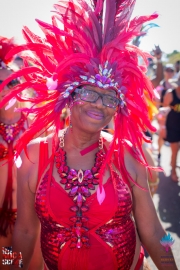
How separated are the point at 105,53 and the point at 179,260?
8.29 feet

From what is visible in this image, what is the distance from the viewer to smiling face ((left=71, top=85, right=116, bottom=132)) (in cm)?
162

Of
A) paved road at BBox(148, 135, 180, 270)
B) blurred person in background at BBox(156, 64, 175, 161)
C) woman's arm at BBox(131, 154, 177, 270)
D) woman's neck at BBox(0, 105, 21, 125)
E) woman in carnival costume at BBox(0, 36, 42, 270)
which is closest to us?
woman's arm at BBox(131, 154, 177, 270)

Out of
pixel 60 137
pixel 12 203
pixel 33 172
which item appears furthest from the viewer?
pixel 12 203

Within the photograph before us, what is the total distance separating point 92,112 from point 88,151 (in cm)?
30

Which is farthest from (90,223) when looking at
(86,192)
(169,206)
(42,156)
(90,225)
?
(169,206)

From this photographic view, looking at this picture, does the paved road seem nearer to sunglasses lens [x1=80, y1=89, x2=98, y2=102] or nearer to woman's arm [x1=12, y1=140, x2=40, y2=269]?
woman's arm [x1=12, y1=140, x2=40, y2=269]

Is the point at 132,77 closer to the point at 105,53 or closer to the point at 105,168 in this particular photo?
the point at 105,53

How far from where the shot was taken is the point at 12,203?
2.40 m

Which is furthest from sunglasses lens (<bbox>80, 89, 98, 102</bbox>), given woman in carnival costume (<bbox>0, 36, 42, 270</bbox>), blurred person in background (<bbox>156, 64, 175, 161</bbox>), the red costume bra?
blurred person in background (<bbox>156, 64, 175, 161</bbox>)

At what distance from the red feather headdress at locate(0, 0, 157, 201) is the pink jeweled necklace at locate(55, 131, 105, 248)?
150mm

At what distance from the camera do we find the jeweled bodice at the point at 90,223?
1608mm

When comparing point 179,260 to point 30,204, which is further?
point 179,260

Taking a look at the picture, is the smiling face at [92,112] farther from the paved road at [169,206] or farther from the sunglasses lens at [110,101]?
the paved road at [169,206]

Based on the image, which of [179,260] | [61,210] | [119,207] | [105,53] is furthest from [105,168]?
[179,260]
